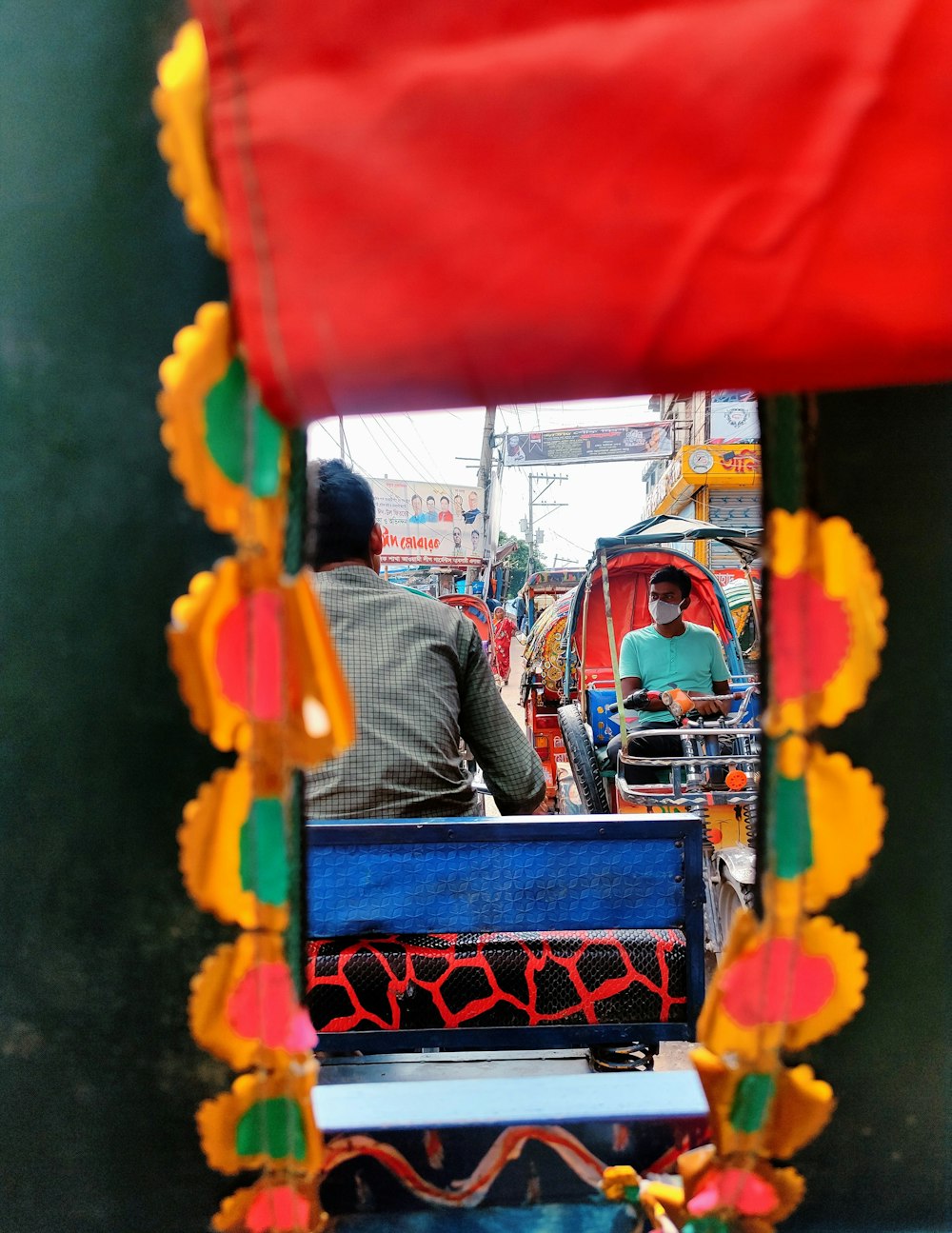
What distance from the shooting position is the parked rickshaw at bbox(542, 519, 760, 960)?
2.95 m

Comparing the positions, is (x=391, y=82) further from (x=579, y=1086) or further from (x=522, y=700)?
(x=522, y=700)

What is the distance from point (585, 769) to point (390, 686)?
278cm

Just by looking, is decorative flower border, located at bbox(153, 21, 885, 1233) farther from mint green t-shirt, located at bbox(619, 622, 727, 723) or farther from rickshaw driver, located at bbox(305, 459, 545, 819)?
mint green t-shirt, located at bbox(619, 622, 727, 723)

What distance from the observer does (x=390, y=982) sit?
1.62 meters

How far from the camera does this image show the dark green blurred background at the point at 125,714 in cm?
75

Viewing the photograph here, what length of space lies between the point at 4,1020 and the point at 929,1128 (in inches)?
38.1

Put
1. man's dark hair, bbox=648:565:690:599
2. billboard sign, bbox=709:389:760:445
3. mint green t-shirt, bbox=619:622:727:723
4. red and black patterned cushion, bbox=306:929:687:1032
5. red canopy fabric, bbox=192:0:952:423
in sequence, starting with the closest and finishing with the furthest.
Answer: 1. red canopy fabric, bbox=192:0:952:423
2. red and black patterned cushion, bbox=306:929:687:1032
3. man's dark hair, bbox=648:565:690:599
4. mint green t-shirt, bbox=619:622:727:723
5. billboard sign, bbox=709:389:760:445

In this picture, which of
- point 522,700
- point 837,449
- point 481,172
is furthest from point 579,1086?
point 522,700

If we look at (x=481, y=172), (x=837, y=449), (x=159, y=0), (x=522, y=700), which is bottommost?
(x=522, y=700)

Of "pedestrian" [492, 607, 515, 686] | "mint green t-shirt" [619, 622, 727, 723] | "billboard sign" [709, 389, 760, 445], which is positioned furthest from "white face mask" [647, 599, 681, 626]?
"billboard sign" [709, 389, 760, 445]

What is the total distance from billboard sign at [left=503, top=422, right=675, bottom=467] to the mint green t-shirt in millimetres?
14408

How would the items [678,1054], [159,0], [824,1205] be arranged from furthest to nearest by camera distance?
[678,1054] < [824,1205] < [159,0]

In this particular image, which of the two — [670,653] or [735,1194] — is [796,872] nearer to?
[735,1194]

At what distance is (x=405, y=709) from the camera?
1.87m
